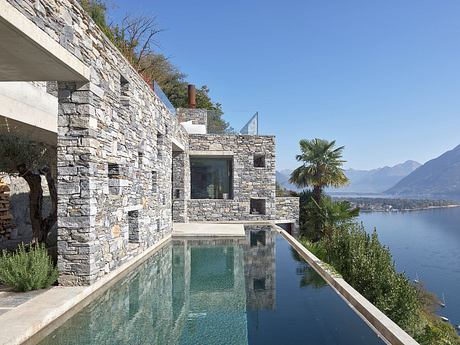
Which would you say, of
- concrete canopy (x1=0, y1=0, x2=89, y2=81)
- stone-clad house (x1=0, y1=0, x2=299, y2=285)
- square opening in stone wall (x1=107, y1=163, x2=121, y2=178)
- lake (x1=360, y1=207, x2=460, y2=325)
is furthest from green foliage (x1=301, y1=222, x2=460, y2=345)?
concrete canopy (x1=0, y1=0, x2=89, y2=81)

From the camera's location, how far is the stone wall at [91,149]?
5527 millimetres

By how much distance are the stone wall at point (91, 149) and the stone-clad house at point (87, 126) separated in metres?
0.02

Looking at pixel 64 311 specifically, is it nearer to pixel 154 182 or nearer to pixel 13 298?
pixel 13 298

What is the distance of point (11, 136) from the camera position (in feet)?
22.4

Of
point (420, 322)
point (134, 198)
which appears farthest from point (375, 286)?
point (134, 198)

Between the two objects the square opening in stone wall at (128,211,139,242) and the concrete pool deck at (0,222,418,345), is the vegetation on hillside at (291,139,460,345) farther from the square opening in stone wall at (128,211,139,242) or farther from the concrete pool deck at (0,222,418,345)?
the square opening in stone wall at (128,211,139,242)

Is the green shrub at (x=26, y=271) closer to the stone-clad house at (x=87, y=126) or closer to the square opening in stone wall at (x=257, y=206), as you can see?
the stone-clad house at (x=87, y=126)

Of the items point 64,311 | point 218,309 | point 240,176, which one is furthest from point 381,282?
point 240,176

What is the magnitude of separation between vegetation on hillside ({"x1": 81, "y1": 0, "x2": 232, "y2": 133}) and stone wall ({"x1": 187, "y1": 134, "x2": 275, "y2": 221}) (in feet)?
3.26

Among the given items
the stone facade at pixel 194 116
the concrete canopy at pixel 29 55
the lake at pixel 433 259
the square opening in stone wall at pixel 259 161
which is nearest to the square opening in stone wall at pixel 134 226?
the concrete canopy at pixel 29 55

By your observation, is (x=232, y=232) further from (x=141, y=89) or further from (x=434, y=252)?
(x=434, y=252)

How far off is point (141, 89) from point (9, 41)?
16.4 feet

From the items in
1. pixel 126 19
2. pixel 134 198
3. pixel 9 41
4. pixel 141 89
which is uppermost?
pixel 126 19

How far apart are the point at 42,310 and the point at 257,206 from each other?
1462cm
